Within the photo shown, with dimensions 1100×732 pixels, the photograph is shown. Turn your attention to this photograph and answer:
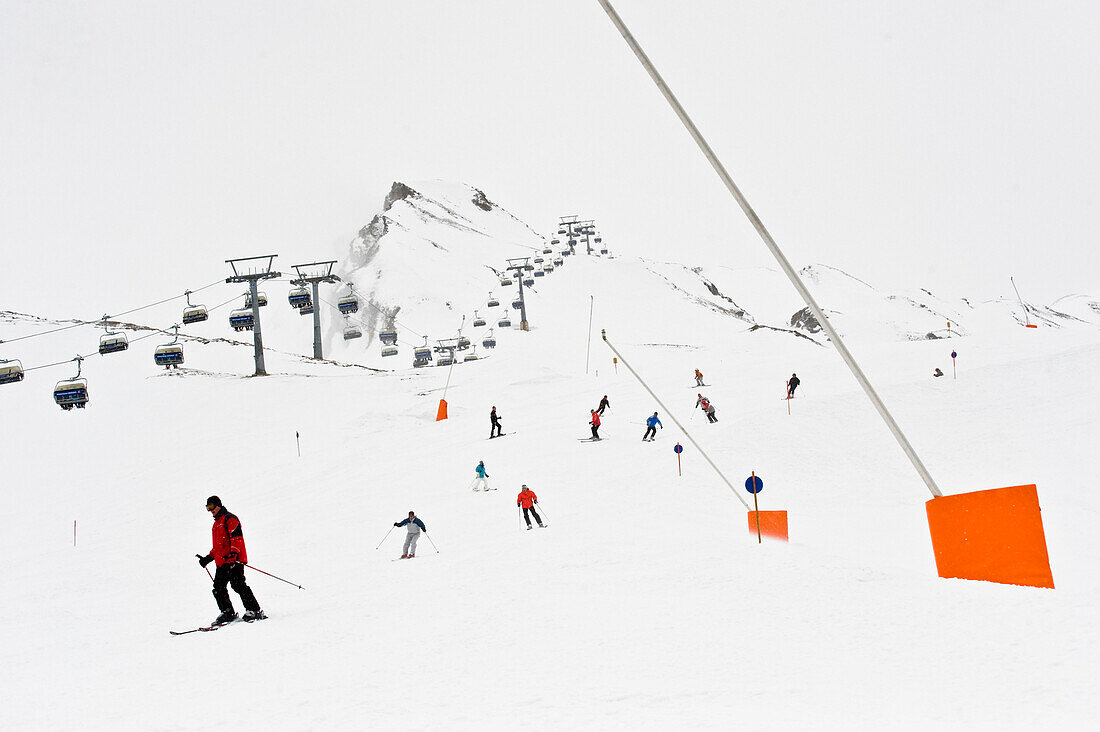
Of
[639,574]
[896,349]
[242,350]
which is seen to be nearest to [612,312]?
[242,350]

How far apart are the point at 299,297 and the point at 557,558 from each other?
55.2 m

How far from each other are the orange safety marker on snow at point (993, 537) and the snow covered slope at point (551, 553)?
35cm

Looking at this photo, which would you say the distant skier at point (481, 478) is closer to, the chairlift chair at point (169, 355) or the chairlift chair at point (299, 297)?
the chairlift chair at point (169, 355)

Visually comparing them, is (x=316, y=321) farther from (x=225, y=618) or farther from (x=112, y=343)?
(x=225, y=618)

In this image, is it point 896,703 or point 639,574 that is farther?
point 639,574

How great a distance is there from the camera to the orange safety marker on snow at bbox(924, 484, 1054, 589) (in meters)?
8.81

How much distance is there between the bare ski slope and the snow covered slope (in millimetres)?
68

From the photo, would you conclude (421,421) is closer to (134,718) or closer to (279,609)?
(279,609)

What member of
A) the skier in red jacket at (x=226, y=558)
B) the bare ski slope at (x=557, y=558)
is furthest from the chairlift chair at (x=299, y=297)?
the skier in red jacket at (x=226, y=558)

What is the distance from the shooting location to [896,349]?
4806cm

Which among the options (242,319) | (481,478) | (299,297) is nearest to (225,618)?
(481,478)

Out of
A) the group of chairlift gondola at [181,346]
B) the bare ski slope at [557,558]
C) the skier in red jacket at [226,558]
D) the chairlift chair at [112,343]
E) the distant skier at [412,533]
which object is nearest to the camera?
the bare ski slope at [557,558]

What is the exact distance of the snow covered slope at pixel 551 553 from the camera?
6523 mm

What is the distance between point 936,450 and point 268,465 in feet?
85.3
